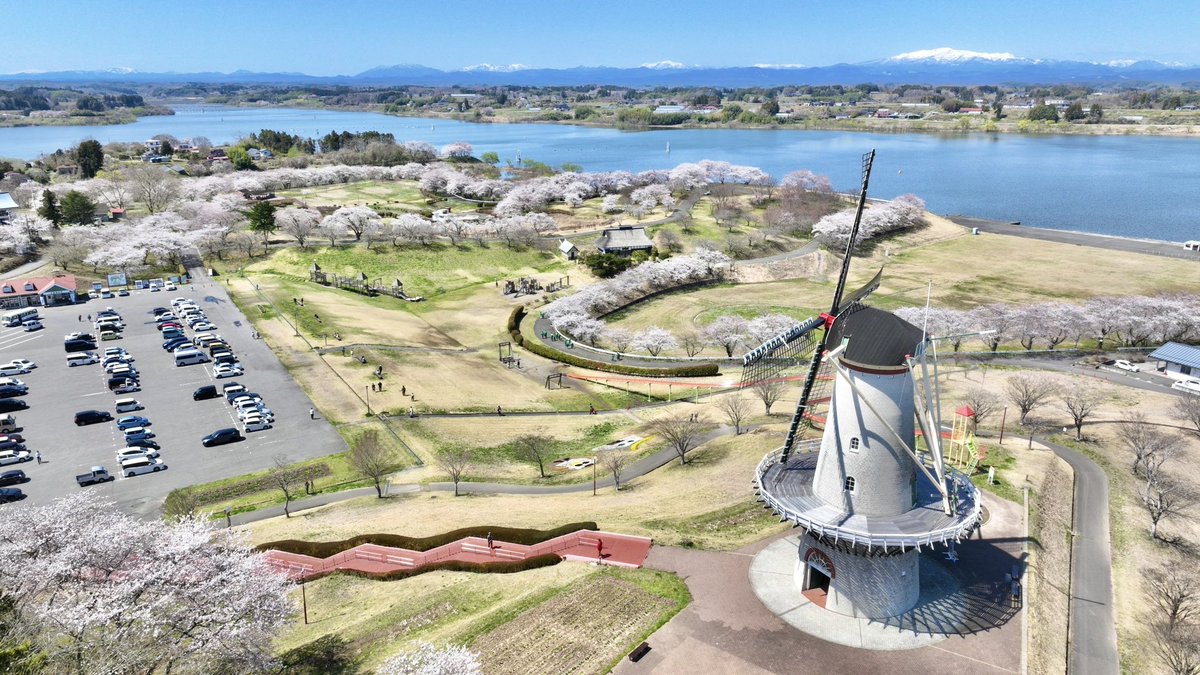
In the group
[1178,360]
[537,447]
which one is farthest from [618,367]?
[1178,360]

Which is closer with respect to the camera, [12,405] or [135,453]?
[135,453]

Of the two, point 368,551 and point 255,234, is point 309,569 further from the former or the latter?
point 255,234

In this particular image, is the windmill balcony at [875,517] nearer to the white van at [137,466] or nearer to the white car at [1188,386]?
the white van at [137,466]

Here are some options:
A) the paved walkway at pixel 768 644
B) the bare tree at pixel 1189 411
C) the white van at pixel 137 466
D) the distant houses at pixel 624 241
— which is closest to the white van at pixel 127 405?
the white van at pixel 137 466

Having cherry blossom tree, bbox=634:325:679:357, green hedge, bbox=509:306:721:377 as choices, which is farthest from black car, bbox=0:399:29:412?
cherry blossom tree, bbox=634:325:679:357

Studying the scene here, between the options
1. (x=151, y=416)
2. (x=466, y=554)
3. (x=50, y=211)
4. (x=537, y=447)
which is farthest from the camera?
(x=50, y=211)

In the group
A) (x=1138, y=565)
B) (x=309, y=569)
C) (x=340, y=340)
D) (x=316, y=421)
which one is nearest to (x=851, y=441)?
(x=1138, y=565)

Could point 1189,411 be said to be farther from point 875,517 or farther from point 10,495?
point 10,495
